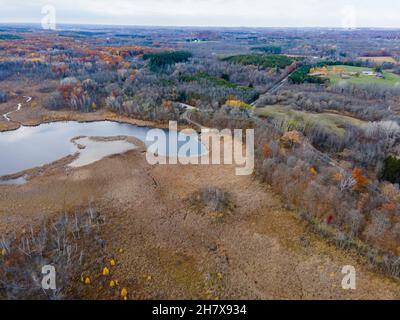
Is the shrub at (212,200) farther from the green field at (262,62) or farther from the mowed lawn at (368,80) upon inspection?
the green field at (262,62)

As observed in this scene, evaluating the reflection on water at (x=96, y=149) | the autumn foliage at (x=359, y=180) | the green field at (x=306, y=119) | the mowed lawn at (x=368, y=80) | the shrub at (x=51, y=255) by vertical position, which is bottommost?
the shrub at (x=51, y=255)

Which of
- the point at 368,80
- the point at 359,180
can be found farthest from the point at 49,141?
the point at 368,80

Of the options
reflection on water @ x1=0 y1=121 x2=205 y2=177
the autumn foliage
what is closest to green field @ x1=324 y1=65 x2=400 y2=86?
the autumn foliage

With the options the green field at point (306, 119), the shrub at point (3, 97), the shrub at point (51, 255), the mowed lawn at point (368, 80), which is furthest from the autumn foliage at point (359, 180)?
the shrub at point (3, 97)

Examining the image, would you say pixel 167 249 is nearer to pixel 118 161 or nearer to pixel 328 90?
pixel 118 161

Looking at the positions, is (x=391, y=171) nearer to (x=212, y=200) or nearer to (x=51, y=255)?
(x=212, y=200)
